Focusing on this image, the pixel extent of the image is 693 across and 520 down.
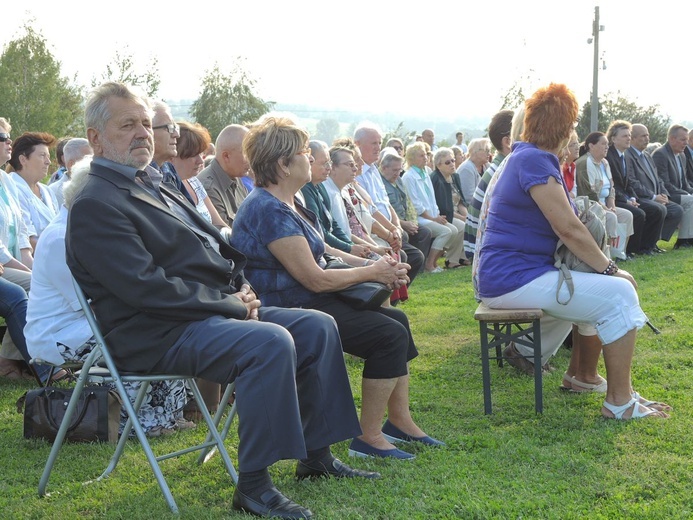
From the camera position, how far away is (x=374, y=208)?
8.80 meters

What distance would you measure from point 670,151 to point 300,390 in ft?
40.7

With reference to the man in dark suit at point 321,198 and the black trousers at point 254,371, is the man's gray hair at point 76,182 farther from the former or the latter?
the man in dark suit at point 321,198

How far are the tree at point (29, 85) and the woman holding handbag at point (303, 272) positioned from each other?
2566 centimetres

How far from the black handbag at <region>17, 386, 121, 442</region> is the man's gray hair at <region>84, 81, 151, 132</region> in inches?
60.9

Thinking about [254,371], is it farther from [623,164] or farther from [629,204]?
[623,164]

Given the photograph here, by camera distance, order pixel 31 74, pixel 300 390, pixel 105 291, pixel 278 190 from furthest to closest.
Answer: pixel 31 74, pixel 278 190, pixel 300 390, pixel 105 291

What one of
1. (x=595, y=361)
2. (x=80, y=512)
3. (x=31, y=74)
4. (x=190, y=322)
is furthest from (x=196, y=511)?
(x=31, y=74)

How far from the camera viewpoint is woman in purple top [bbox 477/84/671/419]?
494 centimetres

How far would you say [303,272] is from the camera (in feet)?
13.8

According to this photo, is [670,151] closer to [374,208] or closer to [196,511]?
[374,208]

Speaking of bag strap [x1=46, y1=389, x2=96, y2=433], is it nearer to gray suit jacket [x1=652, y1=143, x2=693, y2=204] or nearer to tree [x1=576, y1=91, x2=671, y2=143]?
gray suit jacket [x1=652, y1=143, x2=693, y2=204]

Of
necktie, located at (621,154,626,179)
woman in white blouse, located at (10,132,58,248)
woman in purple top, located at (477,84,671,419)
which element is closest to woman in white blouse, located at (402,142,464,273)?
necktie, located at (621,154,626,179)

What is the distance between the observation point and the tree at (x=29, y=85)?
91.8 feet

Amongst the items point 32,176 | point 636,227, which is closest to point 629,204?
point 636,227
